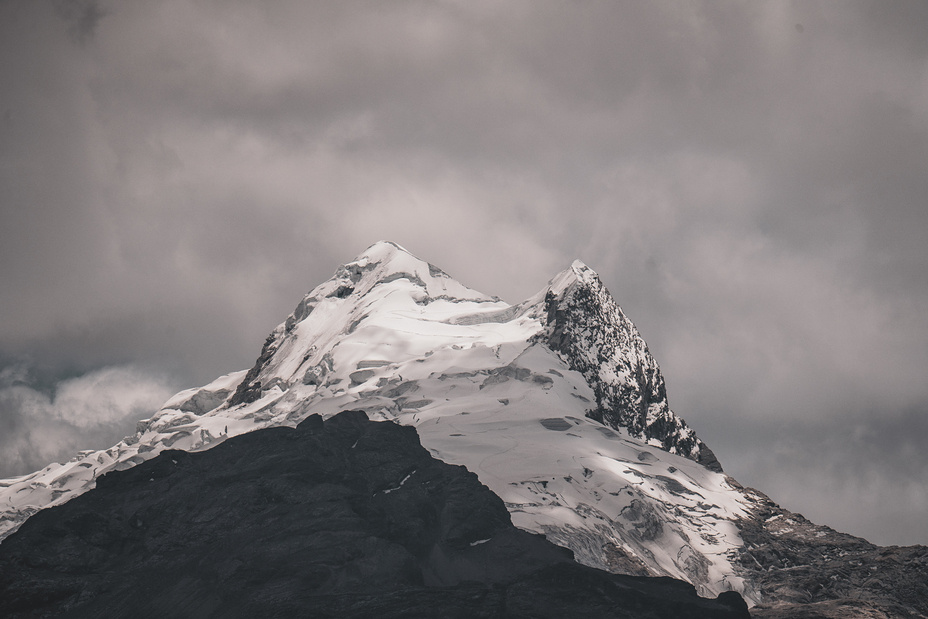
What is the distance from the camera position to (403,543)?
17425cm

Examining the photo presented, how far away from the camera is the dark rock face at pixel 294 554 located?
148 m

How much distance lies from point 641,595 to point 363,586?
4530 centimetres

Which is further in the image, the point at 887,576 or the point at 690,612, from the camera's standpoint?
the point at 887,576

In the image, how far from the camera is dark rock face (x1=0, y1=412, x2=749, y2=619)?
485 feet

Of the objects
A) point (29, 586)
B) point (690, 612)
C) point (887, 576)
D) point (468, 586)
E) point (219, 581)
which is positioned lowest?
point (29, 586)

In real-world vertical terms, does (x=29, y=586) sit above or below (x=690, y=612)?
below

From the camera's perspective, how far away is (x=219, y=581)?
502 feet

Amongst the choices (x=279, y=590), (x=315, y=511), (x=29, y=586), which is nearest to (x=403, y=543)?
(x=315, y=511)

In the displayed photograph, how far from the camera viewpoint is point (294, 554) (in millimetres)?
161125

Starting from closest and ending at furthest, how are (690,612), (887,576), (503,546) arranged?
1. (690,612)
2. (503,546)
3. (887,576)

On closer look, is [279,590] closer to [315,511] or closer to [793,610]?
[315,511]

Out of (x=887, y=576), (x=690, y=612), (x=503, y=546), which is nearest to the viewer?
(x=690, y=612)

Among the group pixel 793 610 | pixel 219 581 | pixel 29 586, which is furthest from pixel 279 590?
pixel 793 610

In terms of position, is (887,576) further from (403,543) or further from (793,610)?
(403,543)
